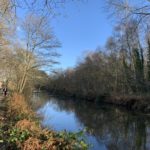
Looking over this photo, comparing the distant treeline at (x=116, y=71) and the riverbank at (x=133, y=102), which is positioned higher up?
the distant treeline at (x=116, y=71)

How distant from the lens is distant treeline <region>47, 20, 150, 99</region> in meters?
43.5

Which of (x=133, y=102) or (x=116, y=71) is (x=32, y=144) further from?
(x=116, y=71)

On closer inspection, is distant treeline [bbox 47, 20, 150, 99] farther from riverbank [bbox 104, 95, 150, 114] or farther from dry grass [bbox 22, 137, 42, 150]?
dry grass [bbox 22, 137, 42, 150]

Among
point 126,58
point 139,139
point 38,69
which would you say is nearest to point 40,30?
point 38,69

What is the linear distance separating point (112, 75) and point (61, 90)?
35599 millimetres

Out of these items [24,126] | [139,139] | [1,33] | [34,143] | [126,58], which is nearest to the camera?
[34,143]

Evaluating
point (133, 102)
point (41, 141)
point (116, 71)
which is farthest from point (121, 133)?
point (116, 71)

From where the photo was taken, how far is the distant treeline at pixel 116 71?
43500mm

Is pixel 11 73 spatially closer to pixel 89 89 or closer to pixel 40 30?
pixel 40 30

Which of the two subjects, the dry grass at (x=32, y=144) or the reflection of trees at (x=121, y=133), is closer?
the dry grass at (x=32, y=144)

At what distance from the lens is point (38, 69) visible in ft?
129

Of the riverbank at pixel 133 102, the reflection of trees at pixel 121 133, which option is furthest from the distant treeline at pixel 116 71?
the reflection of trees at pixel 121 133

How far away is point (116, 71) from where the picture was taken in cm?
5512

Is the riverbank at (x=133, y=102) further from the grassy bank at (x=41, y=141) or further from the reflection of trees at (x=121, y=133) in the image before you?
the grassy bank at (x=41, y=141)
